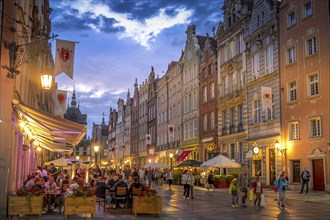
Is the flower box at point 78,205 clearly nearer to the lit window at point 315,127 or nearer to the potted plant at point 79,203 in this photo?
the potted plant at point 79,203

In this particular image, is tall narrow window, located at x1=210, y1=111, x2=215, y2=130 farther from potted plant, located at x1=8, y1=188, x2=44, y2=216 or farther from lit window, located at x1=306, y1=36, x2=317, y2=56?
potted plant, located at x1=8, y1=188, x2=44, y2=216

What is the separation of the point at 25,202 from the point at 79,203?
1.72 metres

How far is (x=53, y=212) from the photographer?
16531 millimetres

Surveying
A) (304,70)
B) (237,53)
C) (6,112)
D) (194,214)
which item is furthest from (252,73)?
(6,112)

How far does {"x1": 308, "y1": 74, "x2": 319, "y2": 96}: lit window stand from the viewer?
2902 centimetres

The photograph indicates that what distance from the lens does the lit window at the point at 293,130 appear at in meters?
30.9

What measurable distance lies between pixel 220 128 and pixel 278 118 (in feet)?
36.3

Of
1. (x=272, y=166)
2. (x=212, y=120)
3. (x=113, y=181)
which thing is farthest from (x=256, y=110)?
(x=113, y=181)

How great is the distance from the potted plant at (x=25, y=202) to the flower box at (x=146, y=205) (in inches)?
130

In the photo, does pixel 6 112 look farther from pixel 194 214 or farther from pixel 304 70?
pixel 304 70

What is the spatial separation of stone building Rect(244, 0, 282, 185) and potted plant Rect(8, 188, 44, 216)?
20.8 m

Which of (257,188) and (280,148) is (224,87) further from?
(257,188)

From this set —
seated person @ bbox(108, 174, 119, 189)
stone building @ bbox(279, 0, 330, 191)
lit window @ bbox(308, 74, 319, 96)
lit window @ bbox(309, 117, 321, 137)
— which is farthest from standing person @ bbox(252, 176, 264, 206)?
lit window @ bbox(308, 74, 319, 96)

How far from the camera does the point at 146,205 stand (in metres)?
15.8
